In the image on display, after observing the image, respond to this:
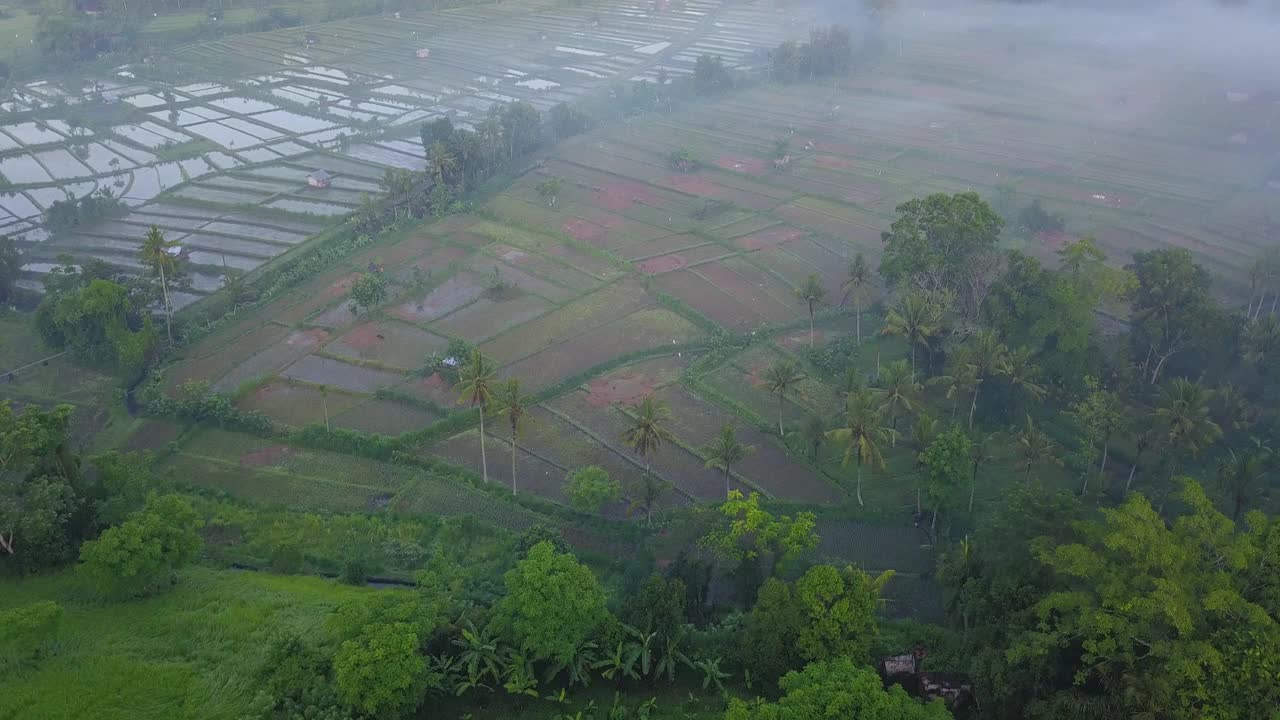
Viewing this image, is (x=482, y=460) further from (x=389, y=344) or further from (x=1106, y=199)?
(x=1106, y=199)

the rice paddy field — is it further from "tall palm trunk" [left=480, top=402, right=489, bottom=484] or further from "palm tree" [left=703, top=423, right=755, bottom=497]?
"palm tree" [left=703, top=423, right=755, bottom=497]

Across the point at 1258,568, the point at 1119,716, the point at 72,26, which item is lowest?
the point at 1119,716

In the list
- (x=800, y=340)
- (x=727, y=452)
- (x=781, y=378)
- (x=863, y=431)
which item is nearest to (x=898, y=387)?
(x=863, y=431)

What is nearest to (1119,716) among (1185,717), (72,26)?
(1185,717)

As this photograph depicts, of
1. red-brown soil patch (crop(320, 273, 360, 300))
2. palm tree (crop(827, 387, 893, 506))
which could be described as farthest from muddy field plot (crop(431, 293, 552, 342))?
palm tree (crop(827, 387, 893, 506))

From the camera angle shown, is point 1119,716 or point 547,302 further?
point 547,302

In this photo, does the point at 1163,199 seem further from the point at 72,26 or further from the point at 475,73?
the point at 72,26
